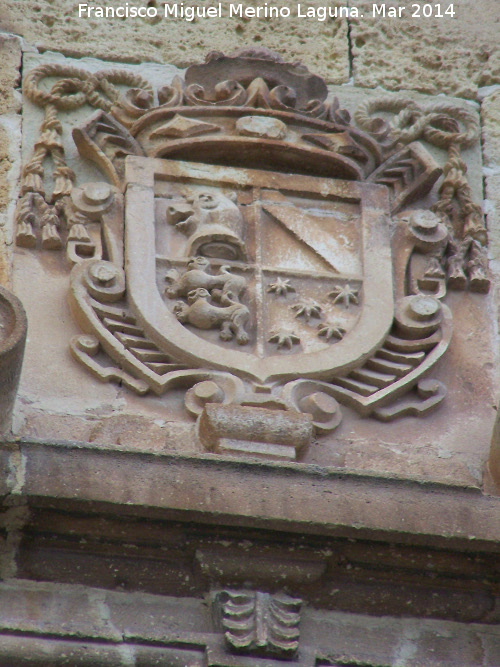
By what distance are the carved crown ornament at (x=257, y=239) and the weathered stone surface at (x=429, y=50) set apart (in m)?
0.17

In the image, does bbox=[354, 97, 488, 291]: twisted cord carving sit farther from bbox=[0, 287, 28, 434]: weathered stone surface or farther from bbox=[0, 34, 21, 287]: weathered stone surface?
bbox=[0, 287, 28, 434]: weathered stone surface

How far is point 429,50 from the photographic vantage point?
5086 mm

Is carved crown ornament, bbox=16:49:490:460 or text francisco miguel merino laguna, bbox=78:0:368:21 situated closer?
carved crown ornament, bbox=16:49:490:460

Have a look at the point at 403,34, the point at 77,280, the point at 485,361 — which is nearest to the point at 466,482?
the point at 485,361

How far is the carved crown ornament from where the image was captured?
3941 millimetres

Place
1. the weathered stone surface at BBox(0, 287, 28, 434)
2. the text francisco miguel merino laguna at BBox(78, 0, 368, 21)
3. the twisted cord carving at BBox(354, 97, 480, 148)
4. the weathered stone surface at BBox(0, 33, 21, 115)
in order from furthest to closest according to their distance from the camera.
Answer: the text francisco miguel merino laguna at BBox(78, 0, 368, 21) < the twisted cord carving at BBox(354, 97, 480, 148) < the weathered stone surface at BBox(0, 33, 21, 115) < the weathered stone surface at BBox(0, 287, 28, 434)

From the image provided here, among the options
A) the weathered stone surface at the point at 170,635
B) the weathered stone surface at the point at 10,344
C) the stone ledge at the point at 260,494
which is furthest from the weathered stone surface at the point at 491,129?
the weathered stone surface at the point at 10,344

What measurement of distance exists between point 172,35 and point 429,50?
33.0 inches

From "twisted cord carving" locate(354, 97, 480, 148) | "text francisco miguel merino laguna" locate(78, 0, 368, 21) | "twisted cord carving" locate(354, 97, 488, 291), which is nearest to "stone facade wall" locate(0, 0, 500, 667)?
"twisted cord carving" locate(354, 97, 488, 291)

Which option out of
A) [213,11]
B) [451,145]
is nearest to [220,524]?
[451,145]

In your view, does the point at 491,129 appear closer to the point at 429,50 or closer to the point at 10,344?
the point at 429,50

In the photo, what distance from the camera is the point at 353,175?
4492 mm

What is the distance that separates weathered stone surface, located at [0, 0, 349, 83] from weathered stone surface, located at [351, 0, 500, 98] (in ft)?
0.27

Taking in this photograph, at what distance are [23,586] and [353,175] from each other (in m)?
1.66
